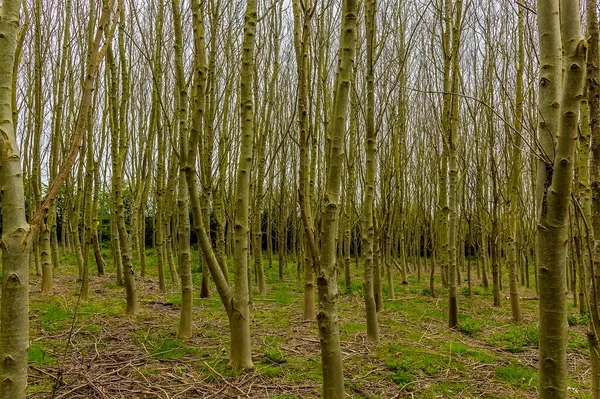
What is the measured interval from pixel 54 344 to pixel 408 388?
10.3ft

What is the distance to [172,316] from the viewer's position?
525 centimetres

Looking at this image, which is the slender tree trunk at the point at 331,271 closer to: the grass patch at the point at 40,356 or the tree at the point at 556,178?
the tree at the point at 556,178

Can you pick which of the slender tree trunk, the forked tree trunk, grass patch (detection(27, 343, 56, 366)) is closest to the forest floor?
grass patch (detection(27, 343, 56, 366))

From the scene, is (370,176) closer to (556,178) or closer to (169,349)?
(169,349)

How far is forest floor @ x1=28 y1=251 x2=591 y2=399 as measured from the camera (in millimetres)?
3064

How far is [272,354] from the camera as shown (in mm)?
3729

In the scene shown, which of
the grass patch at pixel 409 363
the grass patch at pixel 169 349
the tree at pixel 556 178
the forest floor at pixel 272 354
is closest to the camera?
the tree at pixel 556 178

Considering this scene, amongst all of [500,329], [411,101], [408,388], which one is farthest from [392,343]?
[411,101]

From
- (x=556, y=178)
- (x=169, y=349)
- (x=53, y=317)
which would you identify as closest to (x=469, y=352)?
(x=169, y=349)

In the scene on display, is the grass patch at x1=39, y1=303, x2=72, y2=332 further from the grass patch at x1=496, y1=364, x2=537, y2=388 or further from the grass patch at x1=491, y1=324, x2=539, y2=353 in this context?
the grass patch at x1=491, y1=324, x2=539, y2=353

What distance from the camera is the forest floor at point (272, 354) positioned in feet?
10.1

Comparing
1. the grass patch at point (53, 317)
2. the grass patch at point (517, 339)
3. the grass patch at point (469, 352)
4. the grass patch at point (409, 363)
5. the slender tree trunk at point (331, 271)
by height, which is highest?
the slender tree trunk at point (331, 271)

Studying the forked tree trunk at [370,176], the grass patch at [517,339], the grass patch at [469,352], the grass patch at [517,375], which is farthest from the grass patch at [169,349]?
the grass patch at [517,339]

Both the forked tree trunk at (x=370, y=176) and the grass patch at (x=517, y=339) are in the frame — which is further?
the grass patch at (x=517, y=339)
